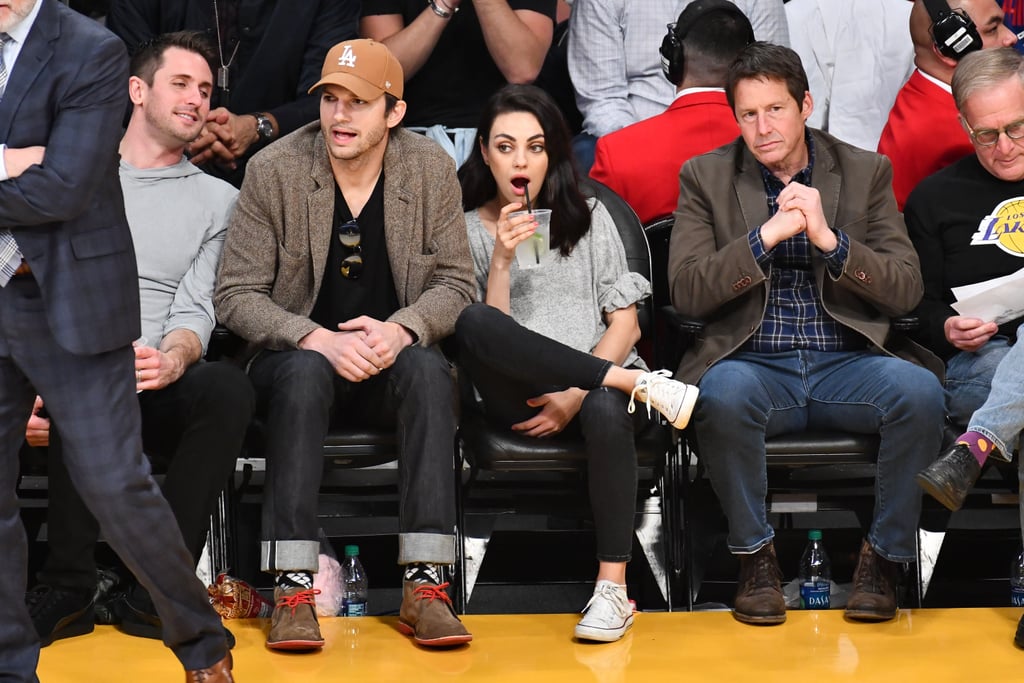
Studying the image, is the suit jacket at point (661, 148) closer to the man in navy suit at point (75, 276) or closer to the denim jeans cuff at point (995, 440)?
the denim jeans cuff at point (995, 440)

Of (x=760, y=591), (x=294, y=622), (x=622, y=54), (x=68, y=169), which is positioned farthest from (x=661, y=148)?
(x=68, y=169)

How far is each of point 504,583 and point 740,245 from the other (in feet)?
4.21

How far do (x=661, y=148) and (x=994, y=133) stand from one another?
39.8 inches

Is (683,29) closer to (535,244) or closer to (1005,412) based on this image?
(535,244)

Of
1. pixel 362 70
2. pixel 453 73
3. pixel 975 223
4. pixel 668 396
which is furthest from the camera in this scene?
pixel 453 73

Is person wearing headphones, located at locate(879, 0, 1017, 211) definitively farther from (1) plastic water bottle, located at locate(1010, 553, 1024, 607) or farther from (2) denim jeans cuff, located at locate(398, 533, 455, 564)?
(2) denim jeans cuff, located at locate(398, 533, 455, 564)

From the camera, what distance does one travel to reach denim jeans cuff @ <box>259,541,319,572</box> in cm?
361

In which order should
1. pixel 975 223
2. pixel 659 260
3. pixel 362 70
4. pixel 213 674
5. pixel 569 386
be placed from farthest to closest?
pixel 659 260, pixel 975 223, pixel 362 70, pixel 569 386, pixel 213 674

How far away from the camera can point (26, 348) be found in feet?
9.86

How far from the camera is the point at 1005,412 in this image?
374cm

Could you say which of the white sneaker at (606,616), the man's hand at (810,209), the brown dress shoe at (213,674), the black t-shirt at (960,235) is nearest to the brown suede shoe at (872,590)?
the white sneaker at (606,616)

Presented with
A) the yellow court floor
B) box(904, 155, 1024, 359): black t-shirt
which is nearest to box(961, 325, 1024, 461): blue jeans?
box(904, 155, 1024, 359): black t-shirt

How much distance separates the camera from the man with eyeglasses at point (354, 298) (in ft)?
12.1

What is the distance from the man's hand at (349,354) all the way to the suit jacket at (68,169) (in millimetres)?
857
